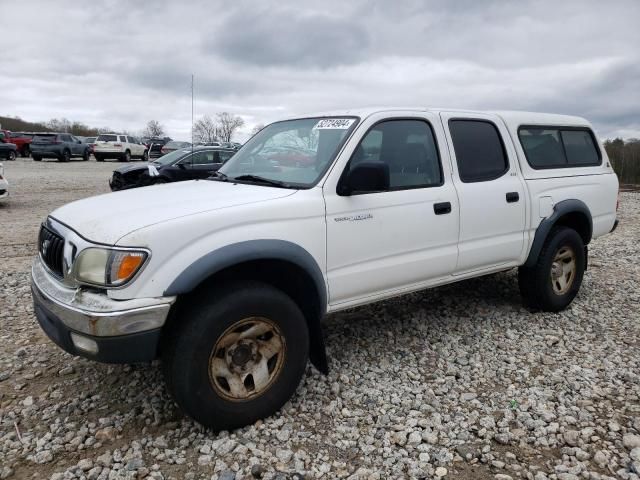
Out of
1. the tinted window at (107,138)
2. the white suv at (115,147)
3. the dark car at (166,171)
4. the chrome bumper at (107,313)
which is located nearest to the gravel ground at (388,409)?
the chrome bumper at (107,313)

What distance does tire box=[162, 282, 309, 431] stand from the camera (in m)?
2.68

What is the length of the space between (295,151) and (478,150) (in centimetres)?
158

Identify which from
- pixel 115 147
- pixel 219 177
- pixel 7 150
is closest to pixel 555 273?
pixel 219 177

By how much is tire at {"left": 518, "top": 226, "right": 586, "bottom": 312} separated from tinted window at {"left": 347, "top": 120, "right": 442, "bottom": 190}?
1.55 m

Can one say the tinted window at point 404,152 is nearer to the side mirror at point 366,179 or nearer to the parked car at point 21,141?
the side mirror at point 366,179

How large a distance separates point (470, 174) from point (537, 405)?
1781mm

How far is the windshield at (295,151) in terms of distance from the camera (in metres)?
3.38

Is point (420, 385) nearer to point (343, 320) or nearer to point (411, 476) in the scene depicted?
point (411, 476)

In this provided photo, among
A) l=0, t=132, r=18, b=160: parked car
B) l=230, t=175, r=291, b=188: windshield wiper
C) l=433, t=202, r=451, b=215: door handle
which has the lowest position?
l=433, t=202, r=451, b=215: door handle

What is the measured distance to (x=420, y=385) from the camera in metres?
3.55

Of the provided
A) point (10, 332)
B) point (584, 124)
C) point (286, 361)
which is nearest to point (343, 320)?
point (286, 361)

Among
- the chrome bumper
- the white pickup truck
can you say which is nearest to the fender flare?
the white pickup truck

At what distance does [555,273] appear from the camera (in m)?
4.89

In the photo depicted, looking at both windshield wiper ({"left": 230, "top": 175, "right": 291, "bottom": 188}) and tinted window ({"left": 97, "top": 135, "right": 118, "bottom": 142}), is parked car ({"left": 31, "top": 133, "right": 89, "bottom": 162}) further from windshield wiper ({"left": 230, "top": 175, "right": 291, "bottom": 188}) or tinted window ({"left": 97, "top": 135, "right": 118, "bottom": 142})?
windshield wiper ({"left": 230, "top": 175, "right": 291, "bottom": 188})
